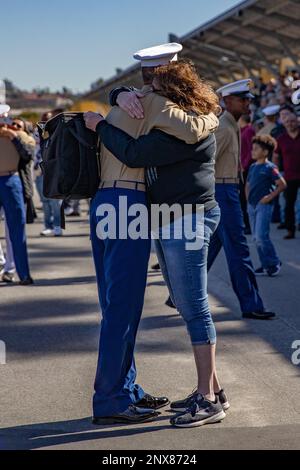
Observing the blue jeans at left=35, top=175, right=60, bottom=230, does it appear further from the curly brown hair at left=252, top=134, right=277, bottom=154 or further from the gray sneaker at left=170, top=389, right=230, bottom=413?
the gray sneaker at left=170, top=389, right=230, bottom=413

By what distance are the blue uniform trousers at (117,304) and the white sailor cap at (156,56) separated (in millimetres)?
684

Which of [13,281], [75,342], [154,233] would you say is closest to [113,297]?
[154,233]

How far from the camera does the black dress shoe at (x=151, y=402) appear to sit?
18.0 feet

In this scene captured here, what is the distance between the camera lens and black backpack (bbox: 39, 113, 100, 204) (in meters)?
5.30

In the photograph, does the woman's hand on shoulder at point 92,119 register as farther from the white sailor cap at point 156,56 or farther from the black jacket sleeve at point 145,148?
the white sailor cap at point 156,56

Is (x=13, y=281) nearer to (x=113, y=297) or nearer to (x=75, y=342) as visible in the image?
(x=75, y=342)

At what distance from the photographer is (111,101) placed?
5324 mm

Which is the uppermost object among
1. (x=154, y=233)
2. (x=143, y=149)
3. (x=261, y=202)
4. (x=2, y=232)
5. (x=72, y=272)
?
(x=143, y=149)

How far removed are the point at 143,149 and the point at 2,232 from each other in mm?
11358

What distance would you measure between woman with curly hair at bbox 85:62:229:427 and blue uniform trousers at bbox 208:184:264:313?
2.65 metres

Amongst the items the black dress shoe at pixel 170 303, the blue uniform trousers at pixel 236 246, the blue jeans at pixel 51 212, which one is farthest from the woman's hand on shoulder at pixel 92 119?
the blue jeans at pixel 51 212

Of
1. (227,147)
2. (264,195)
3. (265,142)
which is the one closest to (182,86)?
(227,147)

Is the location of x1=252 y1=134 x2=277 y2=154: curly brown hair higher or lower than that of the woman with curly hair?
lower

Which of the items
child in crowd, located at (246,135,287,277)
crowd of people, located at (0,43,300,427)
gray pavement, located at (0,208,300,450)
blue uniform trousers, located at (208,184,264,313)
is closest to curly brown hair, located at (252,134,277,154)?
child in crowd, located at (246,135,287,277)
